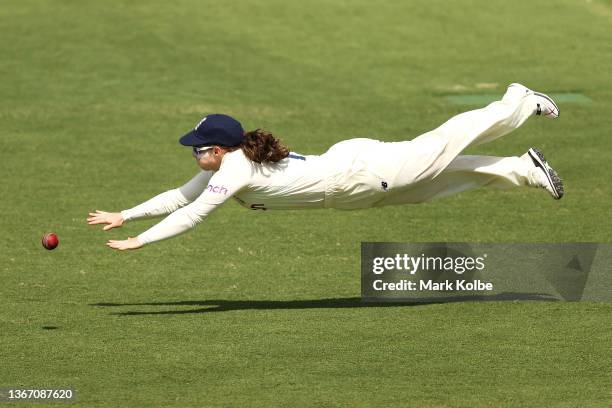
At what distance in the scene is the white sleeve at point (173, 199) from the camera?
1180cm

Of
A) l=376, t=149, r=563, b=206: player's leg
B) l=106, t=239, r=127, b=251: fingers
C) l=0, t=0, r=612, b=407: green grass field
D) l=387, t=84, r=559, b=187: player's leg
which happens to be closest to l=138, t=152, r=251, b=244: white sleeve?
l=106, t=239, r=127, b=251: fingers

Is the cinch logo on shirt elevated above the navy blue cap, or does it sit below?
below

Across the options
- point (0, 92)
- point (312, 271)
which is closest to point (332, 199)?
point (312, 271)

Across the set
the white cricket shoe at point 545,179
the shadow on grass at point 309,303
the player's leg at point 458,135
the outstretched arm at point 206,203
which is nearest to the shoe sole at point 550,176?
the white cricket shoe at point 545,179

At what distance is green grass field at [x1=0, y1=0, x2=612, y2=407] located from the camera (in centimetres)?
973

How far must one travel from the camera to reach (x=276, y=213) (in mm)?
15531

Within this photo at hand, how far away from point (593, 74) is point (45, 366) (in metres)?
15.2

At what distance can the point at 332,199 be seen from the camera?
38.0ft

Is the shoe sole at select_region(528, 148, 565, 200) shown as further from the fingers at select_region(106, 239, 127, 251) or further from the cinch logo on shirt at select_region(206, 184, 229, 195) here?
the fingers at select_region(106, 239, 127, 251)

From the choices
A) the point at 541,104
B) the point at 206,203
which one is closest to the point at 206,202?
the point at 206,203

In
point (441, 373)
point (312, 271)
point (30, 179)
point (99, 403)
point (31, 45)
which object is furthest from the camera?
point (31, 45)

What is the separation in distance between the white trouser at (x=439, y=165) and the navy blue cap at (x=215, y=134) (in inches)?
43.4

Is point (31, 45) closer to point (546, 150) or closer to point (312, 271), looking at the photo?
point (546, 150)

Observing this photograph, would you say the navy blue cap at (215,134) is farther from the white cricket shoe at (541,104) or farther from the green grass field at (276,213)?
the white cricket shoe at (541,104)
